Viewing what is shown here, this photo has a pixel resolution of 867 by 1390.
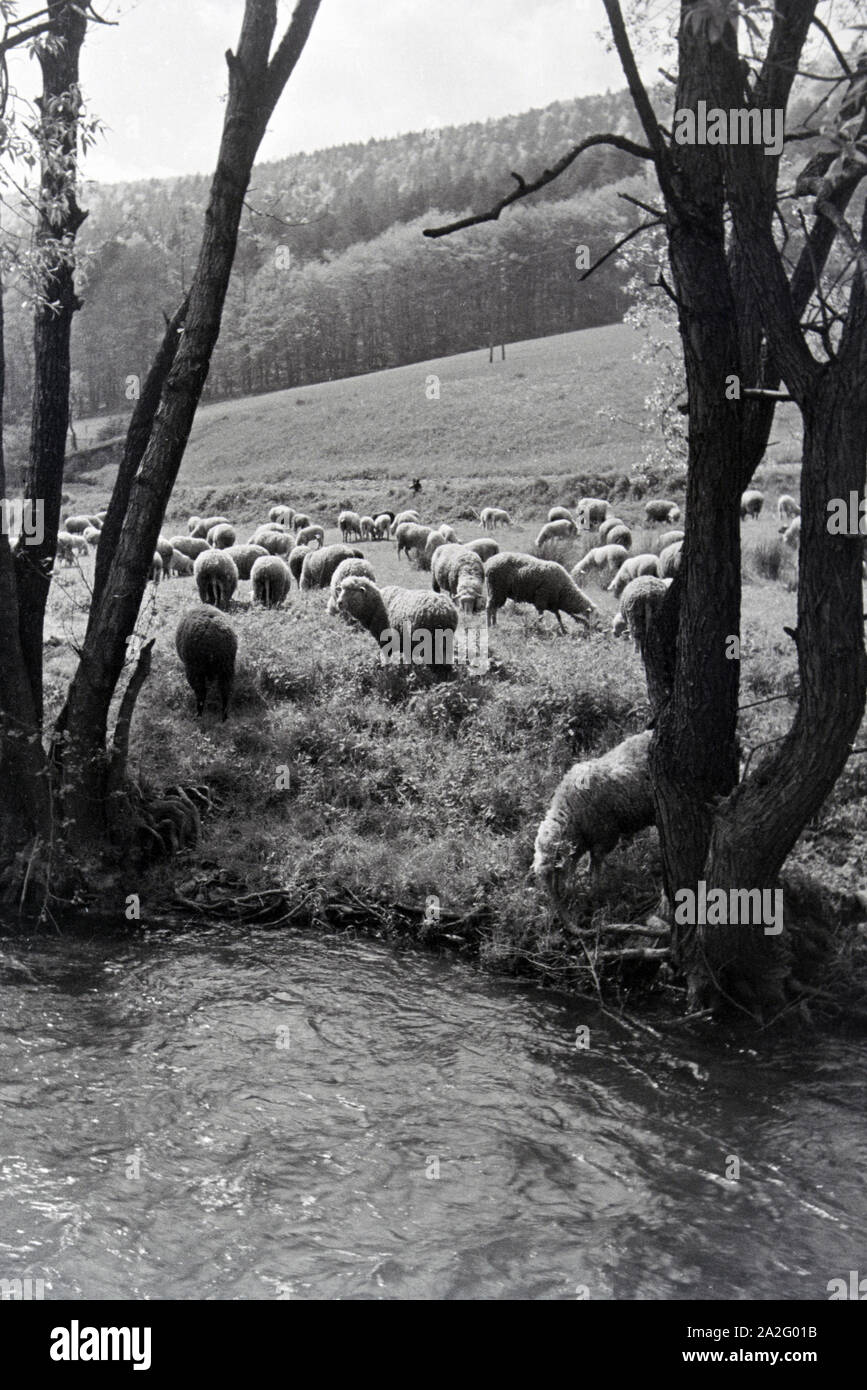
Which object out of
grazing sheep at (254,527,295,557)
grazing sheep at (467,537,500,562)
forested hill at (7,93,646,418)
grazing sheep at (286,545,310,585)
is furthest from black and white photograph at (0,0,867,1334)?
forested hill at (7,93,646,418)

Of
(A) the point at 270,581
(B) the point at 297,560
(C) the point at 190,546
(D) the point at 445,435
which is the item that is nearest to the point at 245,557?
(B) the point at 297,560

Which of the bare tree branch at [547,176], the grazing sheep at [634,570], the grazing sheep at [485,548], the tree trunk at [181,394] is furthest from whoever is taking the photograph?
the grazing sheep at [485,548]

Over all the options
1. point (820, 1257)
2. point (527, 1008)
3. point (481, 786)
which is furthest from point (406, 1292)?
point (481, 786)

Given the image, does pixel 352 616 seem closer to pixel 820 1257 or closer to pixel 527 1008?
pixel 527 1008

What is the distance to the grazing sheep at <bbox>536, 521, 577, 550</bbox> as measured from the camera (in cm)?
2808

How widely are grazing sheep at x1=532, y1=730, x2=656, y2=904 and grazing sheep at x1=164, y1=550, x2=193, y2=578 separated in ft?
56.7

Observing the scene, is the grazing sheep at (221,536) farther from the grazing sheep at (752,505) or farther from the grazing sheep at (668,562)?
the grazing sheep at (668,562)

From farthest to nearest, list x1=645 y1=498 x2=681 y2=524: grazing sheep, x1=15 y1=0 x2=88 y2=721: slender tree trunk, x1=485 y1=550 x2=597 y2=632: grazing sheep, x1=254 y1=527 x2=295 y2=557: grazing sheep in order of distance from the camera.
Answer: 1. x1=645 y1=498 x2=681 y2=524: grazing sheep
2. x1=254 y1=527 x2=295 y2=557: grazing sheep
3. x1=485 y1=550 x2=597 y2=632: grazing sheep
4. x1=15 y1=0 x2=88 y2=721: slender tree trunk

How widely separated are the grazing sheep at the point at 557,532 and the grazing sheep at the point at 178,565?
810cm

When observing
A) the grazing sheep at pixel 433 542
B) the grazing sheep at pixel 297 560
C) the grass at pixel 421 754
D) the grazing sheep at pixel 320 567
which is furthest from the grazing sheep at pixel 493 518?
the grass at pixel 421 754

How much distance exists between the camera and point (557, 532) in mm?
28922

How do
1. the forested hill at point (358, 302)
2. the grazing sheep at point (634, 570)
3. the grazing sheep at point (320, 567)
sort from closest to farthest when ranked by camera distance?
1. the grazing sheep at point (634, 570)
2. the grazing sheep at point (320, 567)
3. the forested hill at point (358, 302)

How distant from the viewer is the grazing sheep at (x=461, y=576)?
747 inches

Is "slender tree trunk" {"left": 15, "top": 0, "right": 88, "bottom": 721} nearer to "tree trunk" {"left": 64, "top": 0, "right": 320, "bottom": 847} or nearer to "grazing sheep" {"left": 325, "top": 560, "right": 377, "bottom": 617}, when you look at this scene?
Answer: "tree trunk" {"left": 64, "top": 0, "right": 320, "bottom": 847}
